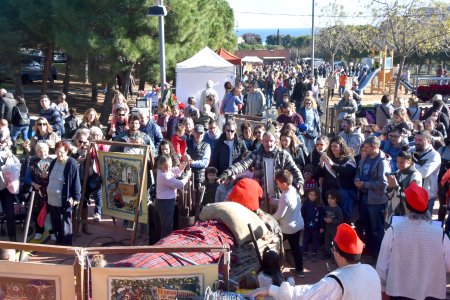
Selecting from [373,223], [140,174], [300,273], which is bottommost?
[300,273]

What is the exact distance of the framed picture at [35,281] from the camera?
4219 mm

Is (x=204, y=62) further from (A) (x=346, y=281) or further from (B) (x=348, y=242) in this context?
(A) (x=346, y=281)

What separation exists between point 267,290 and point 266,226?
2378 mm

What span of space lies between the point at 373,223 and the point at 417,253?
10.0 ft

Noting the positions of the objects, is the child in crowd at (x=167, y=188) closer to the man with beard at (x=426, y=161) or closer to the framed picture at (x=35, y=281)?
the man with beard at (x=426, y=161)

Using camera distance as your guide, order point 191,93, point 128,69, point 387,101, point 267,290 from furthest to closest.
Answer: point 128,69
point 191,93
point 387,101
point 267,290

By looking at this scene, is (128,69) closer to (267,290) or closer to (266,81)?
(266,81)

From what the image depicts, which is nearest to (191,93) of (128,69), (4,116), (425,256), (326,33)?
(128,69)

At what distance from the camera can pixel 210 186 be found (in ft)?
28.9

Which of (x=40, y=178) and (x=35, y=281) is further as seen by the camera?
(x=40, y=178)

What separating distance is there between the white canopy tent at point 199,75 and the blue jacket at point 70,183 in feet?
36.6

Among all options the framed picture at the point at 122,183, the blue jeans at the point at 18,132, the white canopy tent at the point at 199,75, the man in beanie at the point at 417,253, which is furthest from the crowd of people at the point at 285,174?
the white canopy tent at the point at 199,75

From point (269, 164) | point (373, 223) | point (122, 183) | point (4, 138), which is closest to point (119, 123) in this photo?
point (4, 138)

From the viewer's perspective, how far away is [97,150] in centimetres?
902
